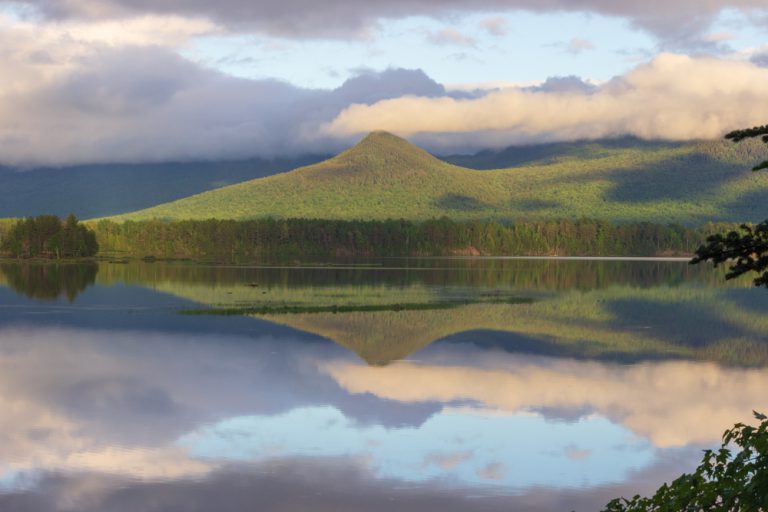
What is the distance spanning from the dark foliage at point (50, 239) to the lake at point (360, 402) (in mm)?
97523

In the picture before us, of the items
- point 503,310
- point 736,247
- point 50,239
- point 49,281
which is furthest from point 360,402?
point 50,239

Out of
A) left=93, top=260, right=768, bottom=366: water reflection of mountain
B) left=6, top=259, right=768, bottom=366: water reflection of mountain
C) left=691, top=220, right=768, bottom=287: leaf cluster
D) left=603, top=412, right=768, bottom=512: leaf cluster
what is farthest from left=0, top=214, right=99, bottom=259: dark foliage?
left=691, top=220, right=768, bottom=287: leaf cluster

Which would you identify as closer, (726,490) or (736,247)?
(726,490)

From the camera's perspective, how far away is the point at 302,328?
57.0 m

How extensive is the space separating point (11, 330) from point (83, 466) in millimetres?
32662

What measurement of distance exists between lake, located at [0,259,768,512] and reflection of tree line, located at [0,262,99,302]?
1291 cm

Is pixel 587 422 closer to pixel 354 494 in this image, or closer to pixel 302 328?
pixel 354 494

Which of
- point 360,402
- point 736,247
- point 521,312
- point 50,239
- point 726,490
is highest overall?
point 50,239

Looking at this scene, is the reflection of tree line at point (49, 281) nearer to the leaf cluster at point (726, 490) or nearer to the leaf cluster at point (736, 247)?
the leaf cluster at point (726, 490)

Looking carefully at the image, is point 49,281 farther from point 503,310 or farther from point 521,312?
point 521,312

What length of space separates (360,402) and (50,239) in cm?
14112

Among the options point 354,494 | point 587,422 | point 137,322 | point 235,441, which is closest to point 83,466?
point 235,441

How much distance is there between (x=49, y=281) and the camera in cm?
10319

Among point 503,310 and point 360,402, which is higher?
point 503,310
